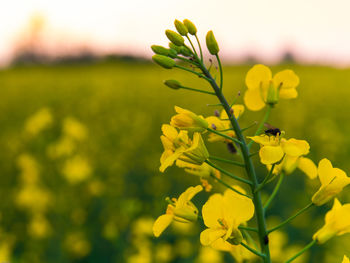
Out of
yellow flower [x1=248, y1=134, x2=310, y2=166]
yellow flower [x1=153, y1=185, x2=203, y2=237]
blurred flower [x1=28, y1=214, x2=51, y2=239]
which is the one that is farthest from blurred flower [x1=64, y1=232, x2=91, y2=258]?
yellow flower [x1=248, y1=134, x2=310, y2=166]

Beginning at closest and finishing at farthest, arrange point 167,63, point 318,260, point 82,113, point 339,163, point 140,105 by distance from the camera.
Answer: point 167,63 < point 318,260 < point 339,163 < point 82,113 < point 140,105

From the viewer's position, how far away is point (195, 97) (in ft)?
35.9

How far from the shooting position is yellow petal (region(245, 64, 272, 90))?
3.39 feet

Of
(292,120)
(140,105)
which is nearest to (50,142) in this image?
Result: (292,120)

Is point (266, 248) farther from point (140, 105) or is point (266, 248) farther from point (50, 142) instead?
point (140, 105)

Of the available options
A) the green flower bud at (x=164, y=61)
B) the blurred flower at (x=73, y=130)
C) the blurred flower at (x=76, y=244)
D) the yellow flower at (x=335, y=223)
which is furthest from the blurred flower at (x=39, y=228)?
the yellow flower at (x=335, y=223)

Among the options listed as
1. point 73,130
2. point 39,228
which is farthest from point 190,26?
point 73,130

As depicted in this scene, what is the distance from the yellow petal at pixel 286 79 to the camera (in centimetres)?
104

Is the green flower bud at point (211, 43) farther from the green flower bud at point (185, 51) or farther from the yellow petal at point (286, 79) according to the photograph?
the yellow petal at point (286, 79)

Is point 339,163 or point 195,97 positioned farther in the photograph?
point 195,97

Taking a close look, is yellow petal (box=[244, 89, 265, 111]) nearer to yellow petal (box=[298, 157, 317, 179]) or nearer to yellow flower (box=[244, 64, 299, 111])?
yellow flower (box=[244, 64, 299, 111])

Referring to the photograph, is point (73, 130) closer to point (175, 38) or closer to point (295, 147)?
point (175, 38)

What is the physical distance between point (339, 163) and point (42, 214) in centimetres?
332

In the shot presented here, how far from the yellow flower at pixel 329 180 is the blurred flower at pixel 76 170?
2.79m
